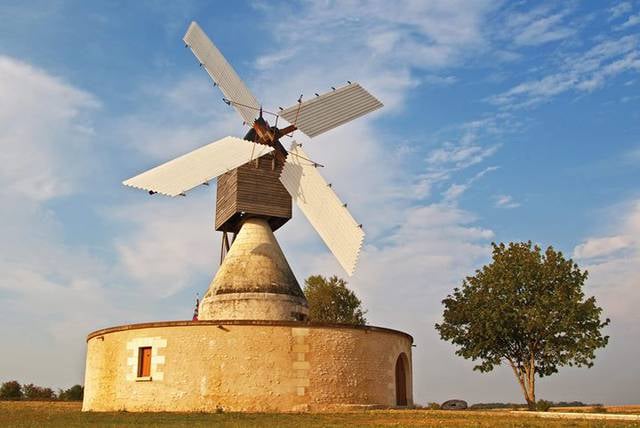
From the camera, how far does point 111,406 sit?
22.4 meters

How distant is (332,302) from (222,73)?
25.0 meters

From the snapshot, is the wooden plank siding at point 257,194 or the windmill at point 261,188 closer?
the windmill at point 261,188

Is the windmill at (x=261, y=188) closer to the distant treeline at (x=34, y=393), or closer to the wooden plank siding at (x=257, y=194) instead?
the wooden plank siding at (x=257, y=194)

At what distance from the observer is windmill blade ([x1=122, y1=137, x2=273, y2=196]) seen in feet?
72.5

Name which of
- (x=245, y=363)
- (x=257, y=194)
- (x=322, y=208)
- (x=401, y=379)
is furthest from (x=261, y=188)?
(x=401, y=379)

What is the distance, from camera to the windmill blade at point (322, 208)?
76.9 feet

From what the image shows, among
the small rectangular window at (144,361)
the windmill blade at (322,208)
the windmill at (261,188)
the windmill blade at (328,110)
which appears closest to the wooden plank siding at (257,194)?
the windmill at (261,188)

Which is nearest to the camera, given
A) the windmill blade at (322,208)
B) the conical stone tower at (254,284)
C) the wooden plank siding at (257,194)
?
the windmill blade at (322,208)

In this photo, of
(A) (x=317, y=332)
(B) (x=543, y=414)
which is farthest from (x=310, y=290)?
(B) (x=543, y=414)

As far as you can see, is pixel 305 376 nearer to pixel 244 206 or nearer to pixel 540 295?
pixel 244 206

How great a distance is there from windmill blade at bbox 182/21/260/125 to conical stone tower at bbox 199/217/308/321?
14.7 ft

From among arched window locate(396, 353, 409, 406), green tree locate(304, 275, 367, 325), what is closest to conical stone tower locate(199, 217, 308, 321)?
arched window locate(396, 353, 409, 406)

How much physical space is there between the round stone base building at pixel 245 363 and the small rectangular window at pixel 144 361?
1.3 inches

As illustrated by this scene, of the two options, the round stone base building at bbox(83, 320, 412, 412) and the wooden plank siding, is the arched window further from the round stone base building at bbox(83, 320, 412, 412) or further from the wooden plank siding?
the wooden plank siding
